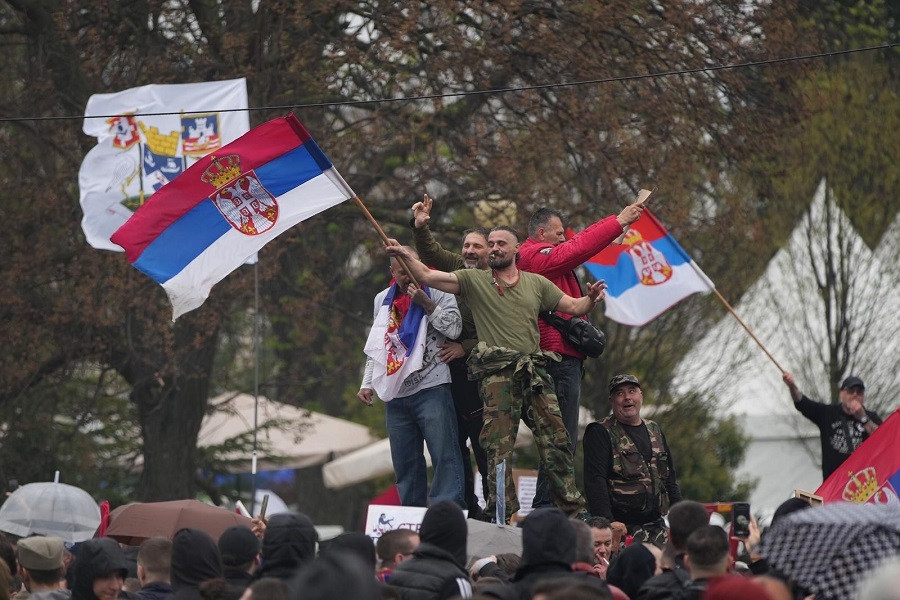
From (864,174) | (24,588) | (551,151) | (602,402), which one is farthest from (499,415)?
(864,174)

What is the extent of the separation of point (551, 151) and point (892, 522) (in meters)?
11.9

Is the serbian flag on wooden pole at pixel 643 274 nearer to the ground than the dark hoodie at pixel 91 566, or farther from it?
farther from it

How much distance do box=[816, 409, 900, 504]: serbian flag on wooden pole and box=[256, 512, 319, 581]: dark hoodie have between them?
178 inches

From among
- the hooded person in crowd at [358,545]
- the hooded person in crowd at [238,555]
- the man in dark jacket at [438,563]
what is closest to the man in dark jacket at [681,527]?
the man in dark jacket at [438,563]

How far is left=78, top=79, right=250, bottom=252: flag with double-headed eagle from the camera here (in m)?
14.5

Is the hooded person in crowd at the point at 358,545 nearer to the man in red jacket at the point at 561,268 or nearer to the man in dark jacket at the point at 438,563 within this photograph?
the man in dark jacket at the point at 438,563

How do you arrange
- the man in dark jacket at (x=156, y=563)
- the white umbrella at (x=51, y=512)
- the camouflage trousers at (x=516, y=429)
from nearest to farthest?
the man in dark jacket at (x=156, y=563) < the camouflage trousers at (x=516, y=429) < the white umbrella at (x=51, y=512)

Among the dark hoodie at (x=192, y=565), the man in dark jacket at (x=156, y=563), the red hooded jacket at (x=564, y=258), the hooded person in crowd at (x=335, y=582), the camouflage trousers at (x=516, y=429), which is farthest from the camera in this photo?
the red hooded jacket at (x=564, y=258)

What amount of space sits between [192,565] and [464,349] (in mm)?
3758

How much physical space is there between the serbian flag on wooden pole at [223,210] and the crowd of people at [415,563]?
11.1ft

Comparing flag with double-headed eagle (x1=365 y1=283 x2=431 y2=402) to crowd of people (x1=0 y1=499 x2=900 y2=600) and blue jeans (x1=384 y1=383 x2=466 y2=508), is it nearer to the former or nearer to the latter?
blue jeans (x1=384 y1=383 x2=466 y2=508)

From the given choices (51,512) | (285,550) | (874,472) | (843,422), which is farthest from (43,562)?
(843,422)

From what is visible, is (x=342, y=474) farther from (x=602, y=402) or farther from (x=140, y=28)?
(x=140, y=28)

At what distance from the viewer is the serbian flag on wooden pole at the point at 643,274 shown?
13594mm
